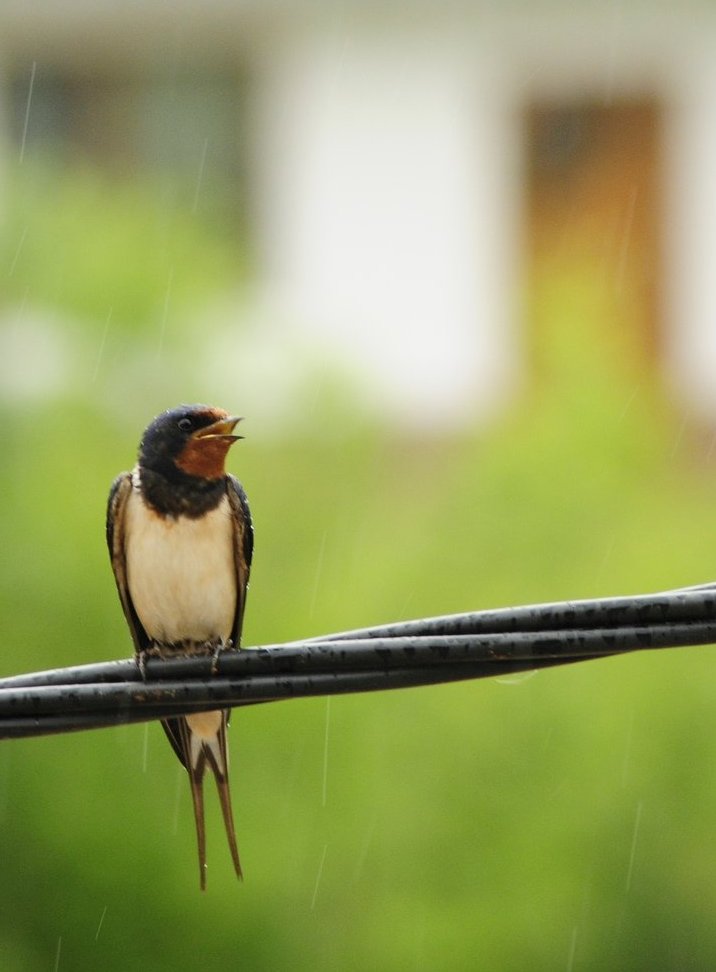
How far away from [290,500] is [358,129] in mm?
8286

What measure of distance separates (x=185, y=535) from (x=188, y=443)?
0.22 m

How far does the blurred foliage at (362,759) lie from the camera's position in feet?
23.7

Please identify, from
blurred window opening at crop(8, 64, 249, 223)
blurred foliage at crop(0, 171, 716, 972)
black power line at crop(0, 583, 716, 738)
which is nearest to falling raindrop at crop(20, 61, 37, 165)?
blurred window opening at crop(8, 64, 249, 223)

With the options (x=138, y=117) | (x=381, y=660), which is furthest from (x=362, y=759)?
(x=138, y=117)

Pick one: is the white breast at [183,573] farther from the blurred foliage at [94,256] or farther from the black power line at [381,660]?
the blurred foliage at [94,256]

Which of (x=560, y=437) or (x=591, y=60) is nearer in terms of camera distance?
(x=560, y=437)

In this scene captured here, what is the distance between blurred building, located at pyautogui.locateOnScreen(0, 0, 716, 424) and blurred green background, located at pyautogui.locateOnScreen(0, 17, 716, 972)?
22.1ft

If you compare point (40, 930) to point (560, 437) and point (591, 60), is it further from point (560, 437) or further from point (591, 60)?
point (591, 60)

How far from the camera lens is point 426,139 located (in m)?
15.6

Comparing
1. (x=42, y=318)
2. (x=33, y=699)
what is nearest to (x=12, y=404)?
(x=42, y=318)

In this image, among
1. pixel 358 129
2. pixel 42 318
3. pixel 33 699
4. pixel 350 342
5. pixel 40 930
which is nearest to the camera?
pixel 33 699

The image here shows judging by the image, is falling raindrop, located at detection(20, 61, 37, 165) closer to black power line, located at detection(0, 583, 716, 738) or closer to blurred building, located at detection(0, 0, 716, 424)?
blurred building, located at detection(0, 0, 716, 424)

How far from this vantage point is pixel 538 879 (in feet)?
24.3

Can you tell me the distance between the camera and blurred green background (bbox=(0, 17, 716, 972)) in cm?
724
